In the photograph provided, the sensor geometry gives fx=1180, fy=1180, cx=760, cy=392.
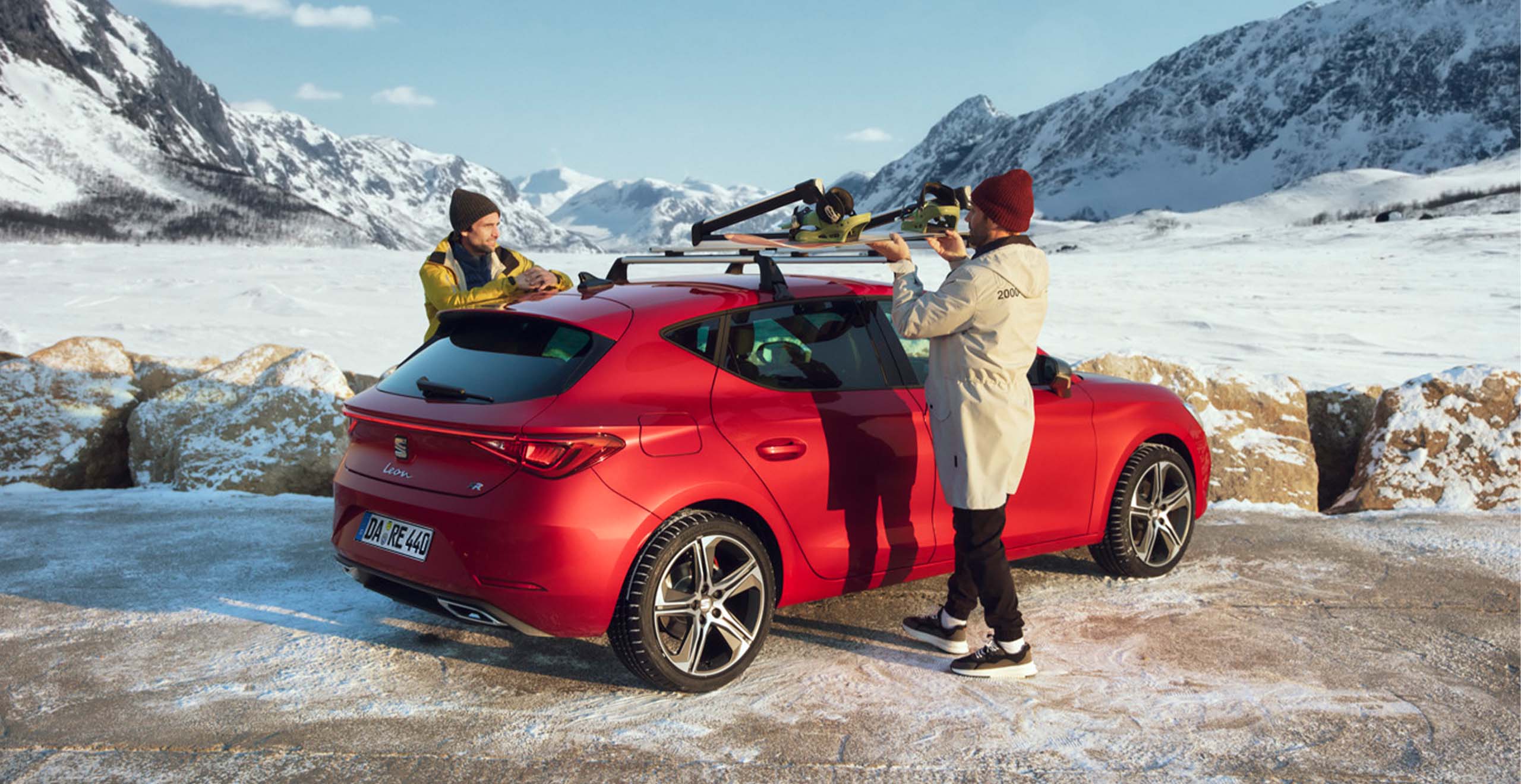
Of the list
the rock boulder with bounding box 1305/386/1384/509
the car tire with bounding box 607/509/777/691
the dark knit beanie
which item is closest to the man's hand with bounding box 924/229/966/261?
the car tire with bounding box 607/509/777/691

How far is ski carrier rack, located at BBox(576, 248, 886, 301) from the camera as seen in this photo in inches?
181

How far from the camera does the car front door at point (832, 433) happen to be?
432cm

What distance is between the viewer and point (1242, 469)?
314 inches

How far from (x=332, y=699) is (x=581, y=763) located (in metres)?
1.06

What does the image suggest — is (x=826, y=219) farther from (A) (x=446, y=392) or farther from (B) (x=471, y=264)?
(B) (x=471, y=264)

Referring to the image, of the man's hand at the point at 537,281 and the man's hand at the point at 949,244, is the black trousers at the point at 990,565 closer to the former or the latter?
the man's hand at the point at 949,244

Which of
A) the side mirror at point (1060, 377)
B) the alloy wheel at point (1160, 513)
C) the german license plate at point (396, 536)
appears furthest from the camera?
the alloy wheel at point (1160, 513)

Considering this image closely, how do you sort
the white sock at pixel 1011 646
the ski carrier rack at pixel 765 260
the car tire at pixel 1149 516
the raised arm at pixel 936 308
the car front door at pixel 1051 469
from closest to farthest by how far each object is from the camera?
1. the raised arm at pixel 936 308
2. the white sock at pixel 1011 646
3. the ski carrier rack at pixel 765 260
4. the car front door at pixel 1051 469
5. the car tire at pixel 1149 516

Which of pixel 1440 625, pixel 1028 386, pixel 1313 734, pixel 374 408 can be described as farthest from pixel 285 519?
pixel 1440 625

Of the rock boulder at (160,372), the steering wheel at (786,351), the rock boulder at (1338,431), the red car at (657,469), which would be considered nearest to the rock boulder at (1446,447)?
the rock boulder at (1338,431)

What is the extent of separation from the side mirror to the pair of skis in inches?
31.8

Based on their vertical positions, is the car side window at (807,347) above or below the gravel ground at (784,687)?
above

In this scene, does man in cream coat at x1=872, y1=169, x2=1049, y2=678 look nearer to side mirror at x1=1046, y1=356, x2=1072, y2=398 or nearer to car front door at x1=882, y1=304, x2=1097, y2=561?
car front door at x1=882, y1=304, x2=1097, y2=561

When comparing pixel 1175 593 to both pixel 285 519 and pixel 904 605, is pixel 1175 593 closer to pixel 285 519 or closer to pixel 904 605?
pixel 904 605
